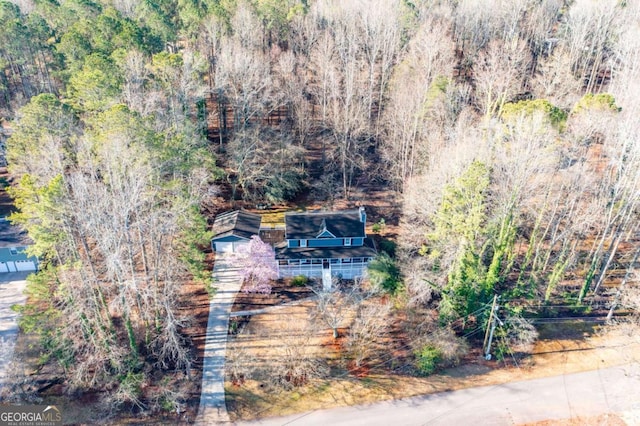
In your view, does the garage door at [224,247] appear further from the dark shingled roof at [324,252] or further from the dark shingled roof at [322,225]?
the dark shingled roof at [322,225]

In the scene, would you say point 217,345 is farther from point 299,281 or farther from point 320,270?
point 320,270

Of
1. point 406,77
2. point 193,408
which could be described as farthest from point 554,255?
point 193,408

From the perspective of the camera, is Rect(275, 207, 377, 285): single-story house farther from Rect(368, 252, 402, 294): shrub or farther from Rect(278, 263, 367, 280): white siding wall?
Rect(368, 252, 402, 294): shrub

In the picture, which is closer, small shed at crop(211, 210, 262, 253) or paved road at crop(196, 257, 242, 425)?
paved road at crop(196, 257, 242, 425)

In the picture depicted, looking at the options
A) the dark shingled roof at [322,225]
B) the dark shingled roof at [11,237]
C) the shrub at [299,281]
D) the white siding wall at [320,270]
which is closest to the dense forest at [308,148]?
the dark shingled roof at [11,237]

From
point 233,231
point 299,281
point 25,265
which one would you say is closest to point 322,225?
point 299,281

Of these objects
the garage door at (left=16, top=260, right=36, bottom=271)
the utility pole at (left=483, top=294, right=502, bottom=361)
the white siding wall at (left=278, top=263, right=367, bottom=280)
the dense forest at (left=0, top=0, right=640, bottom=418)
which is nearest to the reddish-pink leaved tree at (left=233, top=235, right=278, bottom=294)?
the white siding wall at (left=278, top=263, right=367, bottom=280)
